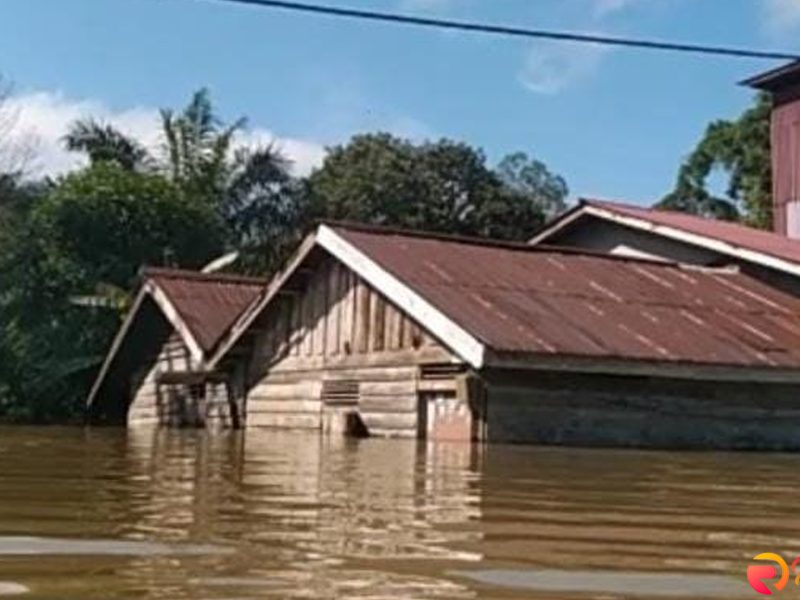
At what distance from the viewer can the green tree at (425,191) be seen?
41.8 m

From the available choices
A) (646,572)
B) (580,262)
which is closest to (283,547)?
(646,572)

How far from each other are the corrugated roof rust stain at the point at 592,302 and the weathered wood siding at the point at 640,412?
0.49m

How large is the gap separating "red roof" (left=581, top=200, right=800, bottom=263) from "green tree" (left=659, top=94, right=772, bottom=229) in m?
17.1

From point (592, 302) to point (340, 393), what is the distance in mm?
3786

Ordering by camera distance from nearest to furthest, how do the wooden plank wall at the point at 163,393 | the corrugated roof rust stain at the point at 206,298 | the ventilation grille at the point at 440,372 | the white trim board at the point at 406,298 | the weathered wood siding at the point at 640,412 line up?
the white trim board at the point at 406,298
the weathered wood siding at the point at 640,412
the ventilation grille at the point at 440,372
the corrugated roof rust stain at the point at 206,298
the wooden plank wall at the point at 163,393

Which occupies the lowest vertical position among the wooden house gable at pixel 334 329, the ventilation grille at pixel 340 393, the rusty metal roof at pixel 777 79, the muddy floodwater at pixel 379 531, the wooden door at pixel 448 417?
the muddy floodwater at pixel 379 531

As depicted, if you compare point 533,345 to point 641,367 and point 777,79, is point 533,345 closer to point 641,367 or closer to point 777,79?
point 641,367

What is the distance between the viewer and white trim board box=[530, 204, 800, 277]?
57.5 feet

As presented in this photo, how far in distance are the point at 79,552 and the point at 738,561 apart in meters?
1.74

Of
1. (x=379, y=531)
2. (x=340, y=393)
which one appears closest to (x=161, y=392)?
(x=340, y=393)

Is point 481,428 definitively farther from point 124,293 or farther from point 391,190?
point 391,190

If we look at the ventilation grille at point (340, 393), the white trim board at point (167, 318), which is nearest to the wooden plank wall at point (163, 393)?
the white trim board at point (167, 318)

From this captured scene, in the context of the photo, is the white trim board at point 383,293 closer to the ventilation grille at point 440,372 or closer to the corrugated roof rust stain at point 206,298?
the ventilation grille at point 440,372

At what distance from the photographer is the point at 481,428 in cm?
1322
